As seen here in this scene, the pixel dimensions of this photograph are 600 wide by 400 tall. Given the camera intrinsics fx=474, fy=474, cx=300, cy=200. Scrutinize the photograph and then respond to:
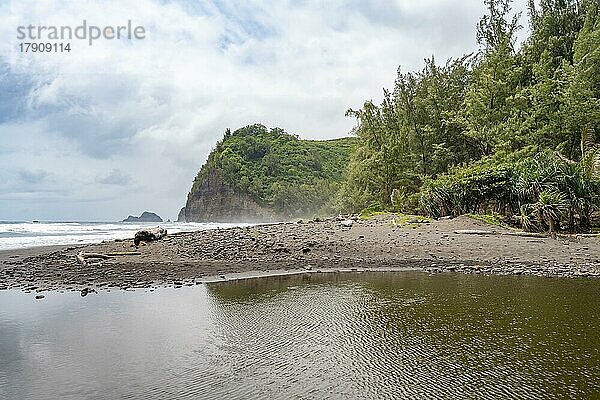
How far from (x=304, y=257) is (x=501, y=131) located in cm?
1402

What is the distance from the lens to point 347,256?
11.9m

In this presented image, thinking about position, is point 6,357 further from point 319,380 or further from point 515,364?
point 515,364

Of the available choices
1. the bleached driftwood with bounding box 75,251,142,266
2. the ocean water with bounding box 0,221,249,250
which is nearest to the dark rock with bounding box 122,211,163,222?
the ocean water with bounding box 0,221,249,250

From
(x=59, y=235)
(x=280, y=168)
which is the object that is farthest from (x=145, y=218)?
(x=59, y=235)

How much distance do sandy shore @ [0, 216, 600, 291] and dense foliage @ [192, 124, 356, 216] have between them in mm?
50626

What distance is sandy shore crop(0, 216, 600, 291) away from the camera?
9.42 metres

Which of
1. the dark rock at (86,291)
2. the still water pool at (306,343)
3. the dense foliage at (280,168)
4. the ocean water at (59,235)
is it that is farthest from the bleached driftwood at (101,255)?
the dense foliage at (280,168)

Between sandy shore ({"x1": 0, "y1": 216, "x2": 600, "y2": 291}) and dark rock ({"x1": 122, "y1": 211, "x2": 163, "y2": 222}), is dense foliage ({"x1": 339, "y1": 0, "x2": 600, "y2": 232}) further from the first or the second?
dark rock ({"x1": 122, "y1": 211, "x2": 163, "y2": 222})

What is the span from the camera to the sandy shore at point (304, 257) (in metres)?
9.42

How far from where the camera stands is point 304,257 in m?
11.8

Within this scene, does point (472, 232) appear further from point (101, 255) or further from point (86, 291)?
point (86, 291)

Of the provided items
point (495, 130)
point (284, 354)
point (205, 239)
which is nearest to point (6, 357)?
Answer: point (284, 354)

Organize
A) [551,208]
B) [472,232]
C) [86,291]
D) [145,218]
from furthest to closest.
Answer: [145,218]
[551,208]
[472,232]
[86,291]

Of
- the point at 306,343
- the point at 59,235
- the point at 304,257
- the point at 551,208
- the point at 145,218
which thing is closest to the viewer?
the point at 306,343
